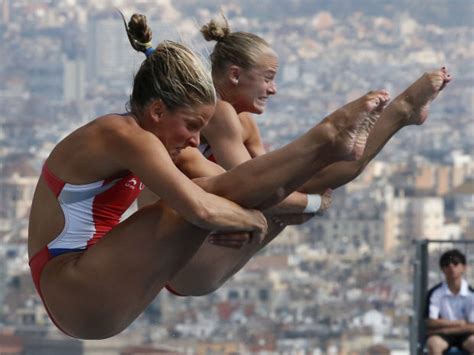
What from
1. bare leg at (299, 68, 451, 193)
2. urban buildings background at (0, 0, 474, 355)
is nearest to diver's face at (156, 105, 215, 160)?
bare leg at (299, 68, 451, 193)

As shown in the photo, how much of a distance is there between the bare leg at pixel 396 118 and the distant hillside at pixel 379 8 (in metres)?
28.1

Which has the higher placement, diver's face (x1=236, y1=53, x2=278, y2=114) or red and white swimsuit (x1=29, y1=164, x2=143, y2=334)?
diver's face (x1=236, y1=53, x2=278, y2=114)

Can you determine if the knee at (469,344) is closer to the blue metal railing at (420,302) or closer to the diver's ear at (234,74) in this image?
the blue metal railing at (420,302)

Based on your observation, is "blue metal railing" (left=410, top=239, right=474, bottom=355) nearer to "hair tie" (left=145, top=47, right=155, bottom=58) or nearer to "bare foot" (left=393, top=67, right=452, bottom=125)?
"bare foot" (left=393, top=67, right=452, bottom=125)

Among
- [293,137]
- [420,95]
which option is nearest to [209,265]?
[420,95]

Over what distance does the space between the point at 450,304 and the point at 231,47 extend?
7.95ft

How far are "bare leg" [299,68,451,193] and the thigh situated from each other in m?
Result: 0.59

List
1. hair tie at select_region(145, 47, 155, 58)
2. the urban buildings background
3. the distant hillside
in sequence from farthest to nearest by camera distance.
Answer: the distant hillside → the urban buildings background → hair tie at select_region(145, 47, 155, 58)

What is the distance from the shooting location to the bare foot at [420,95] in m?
3.14

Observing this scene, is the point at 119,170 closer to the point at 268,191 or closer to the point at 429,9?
the point at 268,191

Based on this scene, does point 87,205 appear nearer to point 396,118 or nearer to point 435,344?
point 396,118

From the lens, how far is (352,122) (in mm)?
2545

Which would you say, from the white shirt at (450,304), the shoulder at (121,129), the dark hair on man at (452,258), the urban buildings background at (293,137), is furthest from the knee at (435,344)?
the urban buildings background at (293,137)

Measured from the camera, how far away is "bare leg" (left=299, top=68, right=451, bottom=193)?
312cm
